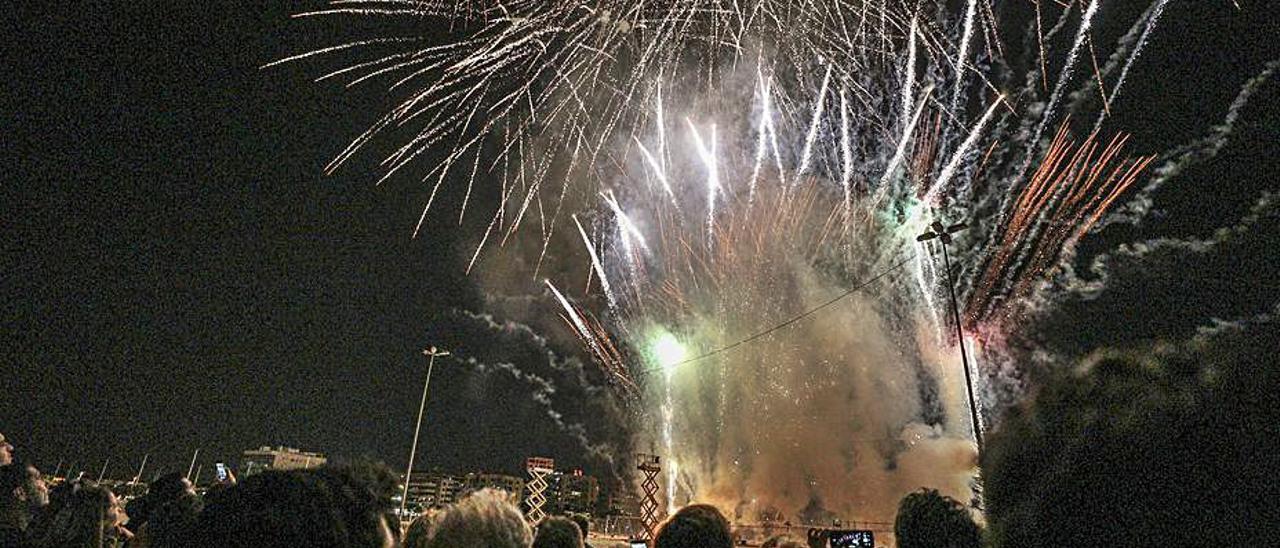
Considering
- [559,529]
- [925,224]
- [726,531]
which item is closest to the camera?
[726,531]

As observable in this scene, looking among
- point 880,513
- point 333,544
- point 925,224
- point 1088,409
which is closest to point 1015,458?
point 1088,409

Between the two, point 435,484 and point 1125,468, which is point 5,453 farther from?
point 435,484

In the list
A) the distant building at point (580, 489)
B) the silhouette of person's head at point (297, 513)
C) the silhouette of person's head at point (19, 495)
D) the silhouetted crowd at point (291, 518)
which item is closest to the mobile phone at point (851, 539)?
the silhouetted crowd at point (291, 518)

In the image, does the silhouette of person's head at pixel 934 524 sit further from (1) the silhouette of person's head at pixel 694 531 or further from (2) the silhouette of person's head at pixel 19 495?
(2) the silhouette of person's head at pixel 19 495

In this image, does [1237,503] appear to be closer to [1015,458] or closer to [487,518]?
[1015,458]

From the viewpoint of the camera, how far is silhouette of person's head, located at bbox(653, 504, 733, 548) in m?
3.37

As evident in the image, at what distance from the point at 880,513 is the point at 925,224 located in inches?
926

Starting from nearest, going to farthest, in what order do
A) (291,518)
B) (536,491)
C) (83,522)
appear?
(291,518), (83,522), (536,491)

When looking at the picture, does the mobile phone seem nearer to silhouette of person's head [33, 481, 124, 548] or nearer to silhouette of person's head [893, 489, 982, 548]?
silhouette of person's head [893, 489, 982, 548]

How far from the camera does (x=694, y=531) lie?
11.2 ft

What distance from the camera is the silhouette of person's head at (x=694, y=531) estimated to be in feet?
11.1

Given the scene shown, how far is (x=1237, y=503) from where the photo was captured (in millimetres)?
811

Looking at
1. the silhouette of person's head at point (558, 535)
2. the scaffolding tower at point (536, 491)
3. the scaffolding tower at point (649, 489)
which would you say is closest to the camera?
the silhouette of person's head at point (558, 535)

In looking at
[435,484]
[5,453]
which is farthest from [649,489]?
[435,484]
